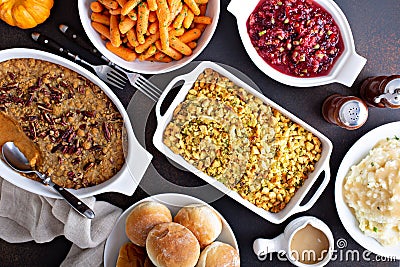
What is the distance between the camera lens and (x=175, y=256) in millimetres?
2203

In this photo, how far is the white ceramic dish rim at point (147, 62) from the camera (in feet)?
7.36

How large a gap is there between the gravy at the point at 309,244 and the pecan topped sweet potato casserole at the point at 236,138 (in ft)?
0.71

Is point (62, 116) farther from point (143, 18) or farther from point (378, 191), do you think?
point (378, 191)

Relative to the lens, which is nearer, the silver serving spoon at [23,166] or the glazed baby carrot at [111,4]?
the glazed baby carrot at [111,4]

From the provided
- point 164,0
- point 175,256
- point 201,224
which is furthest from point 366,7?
point 175,256

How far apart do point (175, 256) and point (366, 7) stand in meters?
1.47

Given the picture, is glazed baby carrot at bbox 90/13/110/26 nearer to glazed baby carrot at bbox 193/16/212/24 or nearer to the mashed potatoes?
glazed baby carrot at bbox 193/16/212/24

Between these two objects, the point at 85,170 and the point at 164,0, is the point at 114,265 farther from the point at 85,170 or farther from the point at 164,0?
the point at 164,0

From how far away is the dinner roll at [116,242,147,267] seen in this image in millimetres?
2314

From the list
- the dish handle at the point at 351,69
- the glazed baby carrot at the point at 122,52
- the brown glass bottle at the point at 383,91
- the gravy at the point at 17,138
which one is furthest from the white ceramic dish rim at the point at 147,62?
the brown glass bottle at the point at 383,91

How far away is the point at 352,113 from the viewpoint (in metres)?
2.29

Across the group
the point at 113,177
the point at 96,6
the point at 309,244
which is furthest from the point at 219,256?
the point at 96,6

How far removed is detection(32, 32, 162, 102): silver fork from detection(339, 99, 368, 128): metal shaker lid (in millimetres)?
833

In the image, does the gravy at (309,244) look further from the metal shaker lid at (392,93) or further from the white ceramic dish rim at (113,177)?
the white ceramic dish rim at (113,177)
